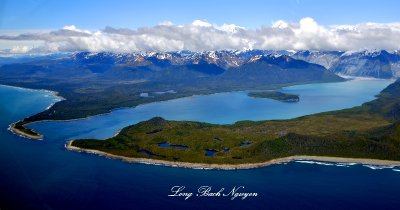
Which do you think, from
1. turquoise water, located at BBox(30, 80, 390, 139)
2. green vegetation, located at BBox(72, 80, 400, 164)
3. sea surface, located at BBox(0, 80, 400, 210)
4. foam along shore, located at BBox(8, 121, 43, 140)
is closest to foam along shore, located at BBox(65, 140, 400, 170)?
green vegetation, located at BBox(72, 80, 400, 164)

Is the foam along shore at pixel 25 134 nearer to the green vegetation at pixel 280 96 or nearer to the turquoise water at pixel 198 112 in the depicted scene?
the turquoise water at pixel 198 112

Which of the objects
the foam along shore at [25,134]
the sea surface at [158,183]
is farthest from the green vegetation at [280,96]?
the foam along shore at [25,134]

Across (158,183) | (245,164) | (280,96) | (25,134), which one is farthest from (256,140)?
(280,96)

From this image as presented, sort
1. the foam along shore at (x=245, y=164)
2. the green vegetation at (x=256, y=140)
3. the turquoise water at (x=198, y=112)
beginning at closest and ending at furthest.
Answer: the foam along shore at (x=245, y=164), the green vegetation at (x=256, y=140), the turquoise water at (x=198, y=112)

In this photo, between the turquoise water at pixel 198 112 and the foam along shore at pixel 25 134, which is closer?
the foam along shore at pixel 25 134

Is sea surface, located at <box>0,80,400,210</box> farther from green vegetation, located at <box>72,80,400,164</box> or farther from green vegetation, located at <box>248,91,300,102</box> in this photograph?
green vegetation, located at <box>248,91,300,102</box>

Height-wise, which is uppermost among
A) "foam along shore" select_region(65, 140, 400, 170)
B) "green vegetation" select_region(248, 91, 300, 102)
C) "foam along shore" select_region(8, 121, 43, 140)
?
"foam along shore" select_region(8, 121, 43, 140)

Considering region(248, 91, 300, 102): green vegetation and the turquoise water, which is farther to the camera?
region(248, 91, 300, 102): green vegetation

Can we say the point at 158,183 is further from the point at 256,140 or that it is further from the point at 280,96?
the point at 280,96

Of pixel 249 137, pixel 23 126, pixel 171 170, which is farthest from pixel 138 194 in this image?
pixel 23 126
